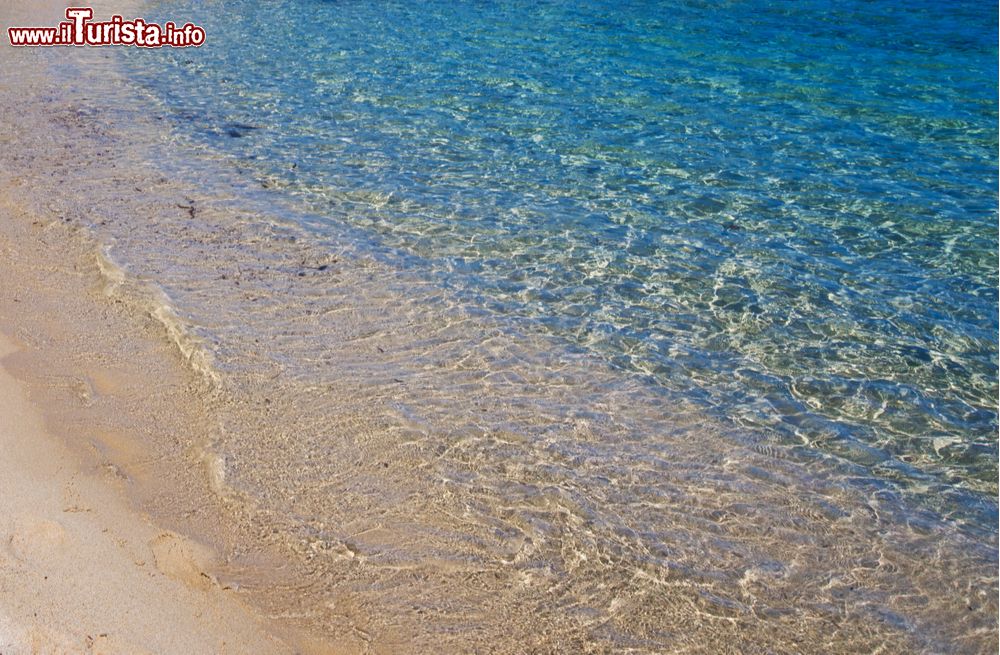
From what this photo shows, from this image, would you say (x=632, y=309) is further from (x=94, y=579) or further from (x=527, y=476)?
(x=94, y=579)

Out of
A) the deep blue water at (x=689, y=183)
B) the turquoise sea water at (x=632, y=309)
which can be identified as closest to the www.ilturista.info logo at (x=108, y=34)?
the deep blue water at (x=689, y=183)

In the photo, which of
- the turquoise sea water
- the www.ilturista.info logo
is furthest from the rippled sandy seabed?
the www.ilturista.info logo

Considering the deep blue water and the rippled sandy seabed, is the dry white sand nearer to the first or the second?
the rippled sandy seabed

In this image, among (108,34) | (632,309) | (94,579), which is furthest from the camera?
(108,34)

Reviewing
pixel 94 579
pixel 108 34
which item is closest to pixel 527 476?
pixel 94 579

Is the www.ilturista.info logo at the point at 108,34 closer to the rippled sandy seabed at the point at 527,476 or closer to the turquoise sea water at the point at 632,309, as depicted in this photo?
the turquoise sea water at the point at 632,309

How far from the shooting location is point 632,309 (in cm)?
897

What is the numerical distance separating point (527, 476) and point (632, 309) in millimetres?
2927

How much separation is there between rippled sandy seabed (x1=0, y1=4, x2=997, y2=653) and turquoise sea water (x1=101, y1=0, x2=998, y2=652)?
3 cm

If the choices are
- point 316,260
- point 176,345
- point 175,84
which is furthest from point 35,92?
point 176,345

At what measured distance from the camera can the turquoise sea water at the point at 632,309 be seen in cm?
612

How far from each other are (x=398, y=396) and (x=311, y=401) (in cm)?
68

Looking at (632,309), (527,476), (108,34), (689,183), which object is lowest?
(108,34)

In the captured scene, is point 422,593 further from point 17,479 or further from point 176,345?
point 176,345
